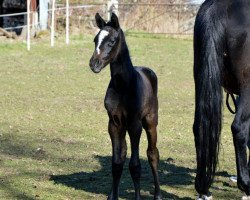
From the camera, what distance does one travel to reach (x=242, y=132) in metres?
6.45

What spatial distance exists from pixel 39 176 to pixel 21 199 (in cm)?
118

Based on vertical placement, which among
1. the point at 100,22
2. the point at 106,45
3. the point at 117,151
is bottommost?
the point at 117,151

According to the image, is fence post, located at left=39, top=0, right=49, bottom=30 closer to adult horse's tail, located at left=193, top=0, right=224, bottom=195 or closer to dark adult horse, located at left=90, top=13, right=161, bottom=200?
dark adult horse, located at left=90, top=13, right=161, bottom=200

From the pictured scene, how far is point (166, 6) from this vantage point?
96.6 ft

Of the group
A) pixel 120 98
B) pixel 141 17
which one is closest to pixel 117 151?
pixel 120 98

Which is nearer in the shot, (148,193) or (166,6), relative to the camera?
(148,193)

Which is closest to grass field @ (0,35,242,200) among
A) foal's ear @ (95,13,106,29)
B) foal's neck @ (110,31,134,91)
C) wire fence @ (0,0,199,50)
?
foal's neck @ (110,31,134,91)

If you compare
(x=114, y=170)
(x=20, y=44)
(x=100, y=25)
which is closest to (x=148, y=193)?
(x=114, y=170)

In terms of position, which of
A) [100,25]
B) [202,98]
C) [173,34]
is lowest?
[173,34]

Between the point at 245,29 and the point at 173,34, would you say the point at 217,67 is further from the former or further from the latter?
the point at 173,34

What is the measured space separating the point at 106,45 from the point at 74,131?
4.99 m

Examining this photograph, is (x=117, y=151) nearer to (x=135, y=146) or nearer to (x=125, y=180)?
(x=135, y=146)

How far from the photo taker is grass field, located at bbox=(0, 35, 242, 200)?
789cm

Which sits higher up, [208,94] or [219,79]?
[219,79]
